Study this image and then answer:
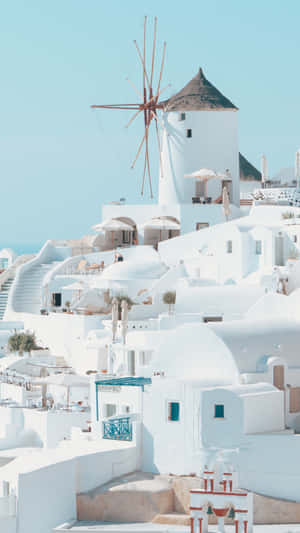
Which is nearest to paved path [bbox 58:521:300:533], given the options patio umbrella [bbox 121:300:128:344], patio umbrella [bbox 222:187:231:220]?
patio umbrella [bbox 121:300:128:344]

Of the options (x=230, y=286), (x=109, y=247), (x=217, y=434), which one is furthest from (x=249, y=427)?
(x=109, y=247)

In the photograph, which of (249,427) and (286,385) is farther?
(286,385)

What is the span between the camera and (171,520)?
91.8 ft

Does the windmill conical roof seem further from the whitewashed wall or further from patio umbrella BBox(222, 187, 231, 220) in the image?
patio umbrella BBox(222, 187, 231, 220)

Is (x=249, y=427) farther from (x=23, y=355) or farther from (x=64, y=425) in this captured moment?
(x=23, y=355)

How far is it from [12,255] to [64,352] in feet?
47.2

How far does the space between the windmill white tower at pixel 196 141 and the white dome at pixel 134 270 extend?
6.35 m

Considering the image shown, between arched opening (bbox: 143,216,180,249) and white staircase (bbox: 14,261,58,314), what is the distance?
3.72 meters

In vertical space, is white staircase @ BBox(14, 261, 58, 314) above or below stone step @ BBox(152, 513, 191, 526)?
above

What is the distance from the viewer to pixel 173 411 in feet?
95.0

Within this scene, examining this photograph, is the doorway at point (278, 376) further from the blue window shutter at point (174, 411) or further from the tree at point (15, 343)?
the tree at point (15, 343)

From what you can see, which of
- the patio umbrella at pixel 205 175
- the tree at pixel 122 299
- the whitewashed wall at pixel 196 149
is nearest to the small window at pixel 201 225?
the patio umbrella at pixel 205 175

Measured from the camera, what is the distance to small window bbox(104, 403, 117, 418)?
105ft

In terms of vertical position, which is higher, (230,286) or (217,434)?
(230,286)
